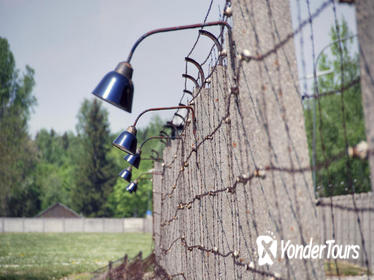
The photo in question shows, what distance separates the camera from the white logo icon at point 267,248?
1679mm

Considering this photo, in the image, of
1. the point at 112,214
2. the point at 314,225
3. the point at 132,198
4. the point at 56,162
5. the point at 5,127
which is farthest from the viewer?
the point at 56,162

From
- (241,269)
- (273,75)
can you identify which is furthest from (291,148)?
(241,269)

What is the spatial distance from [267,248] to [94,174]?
192 ft

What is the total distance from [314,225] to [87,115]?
61.0m

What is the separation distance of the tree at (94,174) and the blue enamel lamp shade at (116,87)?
188 ft

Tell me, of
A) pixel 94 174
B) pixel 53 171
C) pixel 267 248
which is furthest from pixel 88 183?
pixel 267 248

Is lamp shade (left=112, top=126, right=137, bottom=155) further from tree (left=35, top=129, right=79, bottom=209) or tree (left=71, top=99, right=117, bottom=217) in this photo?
tree (left=71, top=99, right=117, bottom=217)

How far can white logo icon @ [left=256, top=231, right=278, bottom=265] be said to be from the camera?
5.51 ft

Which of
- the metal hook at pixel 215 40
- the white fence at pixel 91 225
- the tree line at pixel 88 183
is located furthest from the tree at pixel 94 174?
the metal hook at pixel 215 40

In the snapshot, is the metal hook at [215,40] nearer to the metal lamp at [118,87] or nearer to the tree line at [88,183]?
the metal lamp at [118,87]

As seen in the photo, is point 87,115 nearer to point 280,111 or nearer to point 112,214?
point 112,214

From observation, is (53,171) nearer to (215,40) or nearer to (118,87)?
(215,40)

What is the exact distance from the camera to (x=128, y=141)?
4.39m

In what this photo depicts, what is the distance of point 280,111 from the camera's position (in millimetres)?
1687
